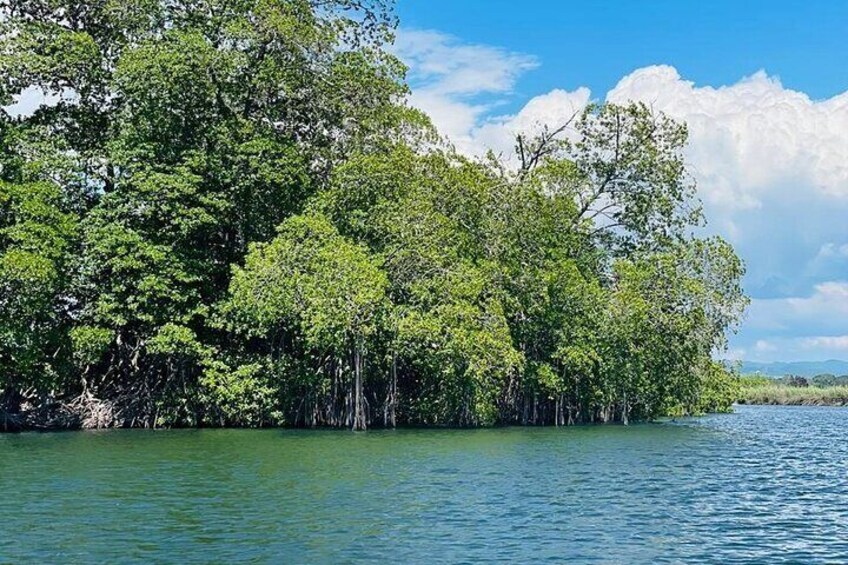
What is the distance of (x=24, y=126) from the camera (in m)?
40.5

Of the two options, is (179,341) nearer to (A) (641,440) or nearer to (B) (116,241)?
(B) (116,241)

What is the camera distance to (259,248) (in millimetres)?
40594

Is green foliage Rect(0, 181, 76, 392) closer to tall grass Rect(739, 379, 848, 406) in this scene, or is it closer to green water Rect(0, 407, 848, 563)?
green water Rect(0, 407, 848, 563)

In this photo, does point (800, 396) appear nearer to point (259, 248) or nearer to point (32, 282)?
point (259, 248)

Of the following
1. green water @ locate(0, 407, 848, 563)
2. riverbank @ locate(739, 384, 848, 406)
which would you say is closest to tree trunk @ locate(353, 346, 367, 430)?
green water @ locate(0, 407, 848, 563)

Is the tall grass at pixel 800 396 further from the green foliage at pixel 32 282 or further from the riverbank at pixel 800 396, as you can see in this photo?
the green foliage at pixel 32 282

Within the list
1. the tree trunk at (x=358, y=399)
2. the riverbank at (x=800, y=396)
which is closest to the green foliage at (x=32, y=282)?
the tree trunk at (x=358, y=399)

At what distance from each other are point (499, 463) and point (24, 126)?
25888 mm

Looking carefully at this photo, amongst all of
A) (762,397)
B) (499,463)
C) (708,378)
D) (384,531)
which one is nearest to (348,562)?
(384,531)

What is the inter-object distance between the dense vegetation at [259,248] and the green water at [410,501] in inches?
244

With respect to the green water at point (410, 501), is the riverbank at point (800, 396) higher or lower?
higher

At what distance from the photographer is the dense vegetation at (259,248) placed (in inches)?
1501

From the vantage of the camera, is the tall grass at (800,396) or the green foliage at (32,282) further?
the tall grass at (800,396)

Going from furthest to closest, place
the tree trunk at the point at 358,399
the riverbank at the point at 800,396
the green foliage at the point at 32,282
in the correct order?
the riverbank at the point at 800,396 < the tree trunk at the point at 358,399 < the green foliage at the point at 32,282
